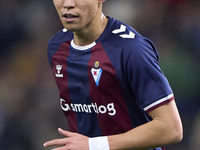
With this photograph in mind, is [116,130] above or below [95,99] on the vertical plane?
below

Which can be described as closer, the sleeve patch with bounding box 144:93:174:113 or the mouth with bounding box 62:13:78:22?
the sleeve patch with bounding box 144:93:174:113

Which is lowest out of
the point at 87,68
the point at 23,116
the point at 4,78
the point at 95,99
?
the point at 23,116

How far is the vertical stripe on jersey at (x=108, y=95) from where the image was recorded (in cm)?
251

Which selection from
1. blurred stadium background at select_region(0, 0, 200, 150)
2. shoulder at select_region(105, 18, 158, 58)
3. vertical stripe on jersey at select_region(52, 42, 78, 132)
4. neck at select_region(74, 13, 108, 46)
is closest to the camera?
shoulder at select_region(105, 18, 158, 58)

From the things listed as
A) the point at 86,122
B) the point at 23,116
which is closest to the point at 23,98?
the point at 23,116

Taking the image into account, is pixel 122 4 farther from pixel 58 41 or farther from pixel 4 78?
pixel 58 41

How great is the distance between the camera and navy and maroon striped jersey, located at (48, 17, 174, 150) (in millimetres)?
2346

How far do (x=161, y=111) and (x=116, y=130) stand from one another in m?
0.46

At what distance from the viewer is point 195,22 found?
235 inches

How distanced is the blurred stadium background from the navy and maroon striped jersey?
281 centimetres

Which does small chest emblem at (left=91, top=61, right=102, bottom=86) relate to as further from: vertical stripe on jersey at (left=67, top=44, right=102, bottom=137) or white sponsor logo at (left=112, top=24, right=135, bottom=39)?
white sponsor logo at (left=112, top=24, right=135, bottom=39)

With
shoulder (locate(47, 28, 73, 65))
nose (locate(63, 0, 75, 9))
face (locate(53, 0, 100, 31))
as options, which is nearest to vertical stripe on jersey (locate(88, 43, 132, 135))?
face (locate(53, 0, 100, 31))

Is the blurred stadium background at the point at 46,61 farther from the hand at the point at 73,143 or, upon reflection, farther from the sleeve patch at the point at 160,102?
the sleeve patch at the point at 160,102

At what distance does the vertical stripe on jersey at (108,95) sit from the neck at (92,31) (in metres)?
0.08
